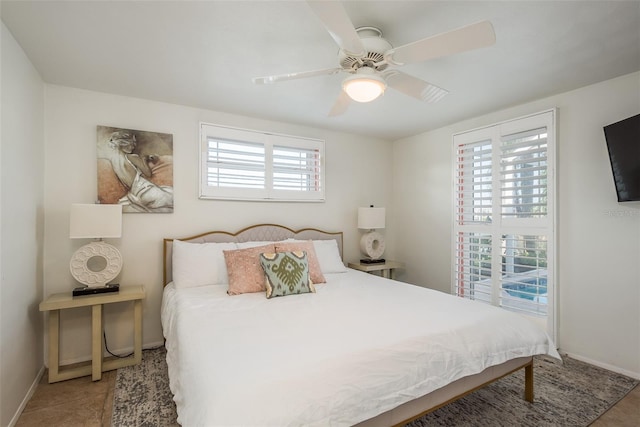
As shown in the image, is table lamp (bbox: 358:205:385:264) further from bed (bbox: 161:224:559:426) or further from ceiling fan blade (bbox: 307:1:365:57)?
ceiling fan blade (bbox: 307:1:365:57)

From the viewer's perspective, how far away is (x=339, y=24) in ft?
4.58

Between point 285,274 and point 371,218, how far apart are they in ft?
6.02

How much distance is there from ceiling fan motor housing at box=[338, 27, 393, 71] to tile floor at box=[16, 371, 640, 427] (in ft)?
8.78

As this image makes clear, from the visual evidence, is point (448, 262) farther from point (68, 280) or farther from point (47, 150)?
point (47, 150)

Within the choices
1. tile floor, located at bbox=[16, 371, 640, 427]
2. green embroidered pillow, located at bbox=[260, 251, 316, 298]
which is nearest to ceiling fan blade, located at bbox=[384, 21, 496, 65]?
green embroidered pillow, located at bbox=[260, 251, 316, 298]

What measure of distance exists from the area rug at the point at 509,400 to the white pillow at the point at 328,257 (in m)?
1.66

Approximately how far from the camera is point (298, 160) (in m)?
3.89

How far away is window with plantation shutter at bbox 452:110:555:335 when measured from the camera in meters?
2.97

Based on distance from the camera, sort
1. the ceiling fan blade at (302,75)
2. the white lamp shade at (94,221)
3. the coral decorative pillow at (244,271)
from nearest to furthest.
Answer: the ceiling fan blade at (302,75) < the white lamp shade at (94,221) < the coral decorative pillow at (244,271)

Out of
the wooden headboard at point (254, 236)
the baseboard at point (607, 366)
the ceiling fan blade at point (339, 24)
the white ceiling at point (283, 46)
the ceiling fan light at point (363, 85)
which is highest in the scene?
the white ceiling at point (283, 46)

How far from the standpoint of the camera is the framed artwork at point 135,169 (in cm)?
286

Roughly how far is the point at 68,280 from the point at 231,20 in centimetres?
262

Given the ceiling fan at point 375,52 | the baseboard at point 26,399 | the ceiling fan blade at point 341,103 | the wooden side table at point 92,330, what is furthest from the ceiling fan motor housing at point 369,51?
the baseboard at point 26,399

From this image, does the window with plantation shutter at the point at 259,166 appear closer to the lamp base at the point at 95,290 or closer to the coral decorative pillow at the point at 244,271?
the coral decorative pillow at the point at 244,271
